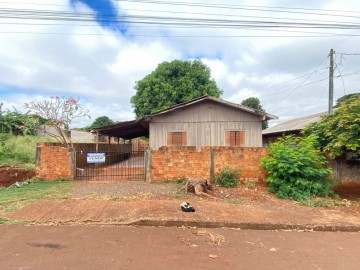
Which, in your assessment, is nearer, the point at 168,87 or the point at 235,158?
the point at 235,158

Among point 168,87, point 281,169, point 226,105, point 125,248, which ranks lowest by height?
point 125,248

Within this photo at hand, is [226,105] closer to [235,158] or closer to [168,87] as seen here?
[235,158]

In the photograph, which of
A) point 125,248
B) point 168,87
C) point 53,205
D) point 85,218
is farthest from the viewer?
point 168,87

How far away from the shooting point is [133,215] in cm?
561

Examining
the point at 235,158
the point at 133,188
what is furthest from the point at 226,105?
the point at 133,188

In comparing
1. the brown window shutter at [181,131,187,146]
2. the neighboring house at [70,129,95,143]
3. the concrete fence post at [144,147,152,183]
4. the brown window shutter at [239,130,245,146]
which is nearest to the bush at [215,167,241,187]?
the concrete fence post at [144,147,152,183]

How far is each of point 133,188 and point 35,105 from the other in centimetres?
910

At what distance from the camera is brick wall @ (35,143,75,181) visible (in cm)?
934

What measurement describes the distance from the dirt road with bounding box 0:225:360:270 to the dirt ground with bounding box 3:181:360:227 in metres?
0.34

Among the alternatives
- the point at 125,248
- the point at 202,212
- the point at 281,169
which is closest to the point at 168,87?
the point at 281,169

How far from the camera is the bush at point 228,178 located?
8.58m

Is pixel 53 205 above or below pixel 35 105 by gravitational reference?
below

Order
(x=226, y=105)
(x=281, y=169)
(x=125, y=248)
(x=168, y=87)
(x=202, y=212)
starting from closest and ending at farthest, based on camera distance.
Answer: (x=125, y=248) → (x=202, y=212) → (x=281, y=169) → (x=226, y=105) → (x=168, y=87)

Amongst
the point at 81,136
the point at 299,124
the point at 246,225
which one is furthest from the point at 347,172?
the point at 81,136
